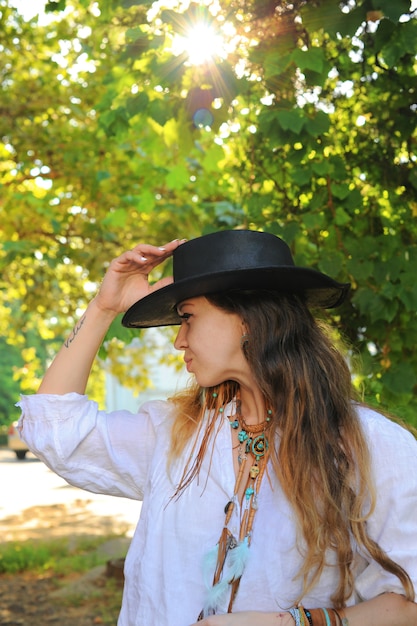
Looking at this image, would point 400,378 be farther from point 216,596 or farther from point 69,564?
point 69,564

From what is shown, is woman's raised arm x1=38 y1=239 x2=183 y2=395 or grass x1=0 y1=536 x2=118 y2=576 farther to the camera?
grass x1=0 y1=536 x2=118 y2=576

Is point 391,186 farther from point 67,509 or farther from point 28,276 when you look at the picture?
point 67,509

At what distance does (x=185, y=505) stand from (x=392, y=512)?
0.53m

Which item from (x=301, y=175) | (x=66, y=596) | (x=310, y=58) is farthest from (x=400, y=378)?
(x=66, y=596)

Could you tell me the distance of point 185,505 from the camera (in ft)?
7.06

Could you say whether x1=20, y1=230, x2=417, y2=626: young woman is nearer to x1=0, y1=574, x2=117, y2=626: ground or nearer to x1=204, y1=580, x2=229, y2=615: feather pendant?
x1=204, y1=580, x2=229, y2=615: feather pendant

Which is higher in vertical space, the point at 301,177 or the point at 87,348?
the point at 301,177

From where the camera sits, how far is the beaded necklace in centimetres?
202

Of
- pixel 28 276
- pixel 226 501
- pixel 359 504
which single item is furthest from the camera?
pixel 28 276

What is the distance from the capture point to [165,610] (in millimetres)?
2088

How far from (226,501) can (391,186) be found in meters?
2.21

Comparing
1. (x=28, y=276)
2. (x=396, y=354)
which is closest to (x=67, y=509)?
(x=28, y=276)

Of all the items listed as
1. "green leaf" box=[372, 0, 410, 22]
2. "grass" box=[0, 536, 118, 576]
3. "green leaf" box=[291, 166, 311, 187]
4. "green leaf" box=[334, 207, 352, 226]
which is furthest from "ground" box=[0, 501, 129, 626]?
"green leaf" box=[372, 0, 410, 22]

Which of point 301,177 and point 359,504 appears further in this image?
point 301,177
